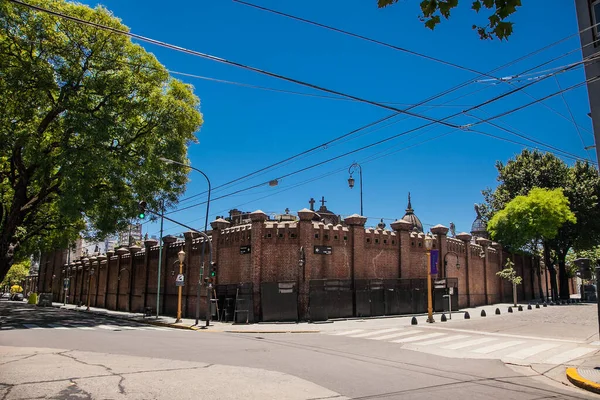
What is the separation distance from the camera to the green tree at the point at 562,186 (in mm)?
42656

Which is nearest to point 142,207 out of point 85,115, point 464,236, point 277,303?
point 85,115

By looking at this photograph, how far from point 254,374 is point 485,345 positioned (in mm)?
9512

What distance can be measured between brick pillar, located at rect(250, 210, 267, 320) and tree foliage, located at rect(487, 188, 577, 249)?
2587 cm

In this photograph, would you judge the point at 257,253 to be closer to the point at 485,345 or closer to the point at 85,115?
the point at 85,115

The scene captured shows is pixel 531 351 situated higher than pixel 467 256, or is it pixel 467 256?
pixel 467 256

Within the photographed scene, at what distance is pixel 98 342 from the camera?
15.0 metres

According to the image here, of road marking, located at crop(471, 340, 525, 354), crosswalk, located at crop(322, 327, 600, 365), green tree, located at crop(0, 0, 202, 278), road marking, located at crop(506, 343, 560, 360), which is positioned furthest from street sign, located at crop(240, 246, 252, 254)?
road marking, located at crop(506, 343, 560, 360)

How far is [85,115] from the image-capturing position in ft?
71.4

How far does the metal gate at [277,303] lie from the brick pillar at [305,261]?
1.58 feet

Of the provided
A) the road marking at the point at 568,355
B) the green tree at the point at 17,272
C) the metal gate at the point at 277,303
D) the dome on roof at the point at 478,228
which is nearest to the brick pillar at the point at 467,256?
the metal gate at the point at 277,303

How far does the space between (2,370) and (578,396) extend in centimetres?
1110

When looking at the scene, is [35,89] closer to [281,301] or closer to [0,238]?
[0,238]

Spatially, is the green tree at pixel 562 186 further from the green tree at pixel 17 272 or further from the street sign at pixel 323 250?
the green tree at pixel 17 272

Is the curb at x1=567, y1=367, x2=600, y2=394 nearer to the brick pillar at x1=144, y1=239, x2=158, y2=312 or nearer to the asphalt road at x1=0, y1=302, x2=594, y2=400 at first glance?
the asphalt road at x1=0, y1=302, x2=594, y2=400
